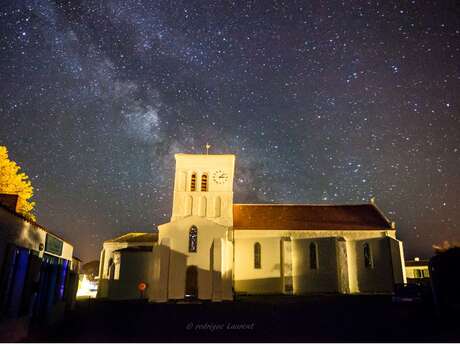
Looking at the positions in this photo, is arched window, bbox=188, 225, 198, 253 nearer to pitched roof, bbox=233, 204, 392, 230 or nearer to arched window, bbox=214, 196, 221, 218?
arched window, bbox=214, 196, 221, 218

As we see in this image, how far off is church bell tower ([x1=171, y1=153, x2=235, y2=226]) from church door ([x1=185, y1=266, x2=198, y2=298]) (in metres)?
6.58

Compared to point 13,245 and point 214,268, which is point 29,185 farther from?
point 13,245

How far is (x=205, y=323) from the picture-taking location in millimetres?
14242

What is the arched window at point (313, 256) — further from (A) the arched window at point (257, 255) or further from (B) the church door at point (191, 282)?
(B) the church door at point (191, 282)

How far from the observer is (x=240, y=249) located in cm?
3359

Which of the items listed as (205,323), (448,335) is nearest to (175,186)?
(205,323)

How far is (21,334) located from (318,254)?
27.1m

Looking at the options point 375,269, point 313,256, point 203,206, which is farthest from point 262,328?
point 375,269

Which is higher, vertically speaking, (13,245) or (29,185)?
(29,185)

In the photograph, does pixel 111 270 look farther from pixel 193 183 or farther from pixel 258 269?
pixel 258 269

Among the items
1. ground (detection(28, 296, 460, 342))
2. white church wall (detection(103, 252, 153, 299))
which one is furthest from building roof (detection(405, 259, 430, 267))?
white church wall (detection(103, 252, 153, 299))

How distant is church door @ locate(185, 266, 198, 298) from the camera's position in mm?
28312

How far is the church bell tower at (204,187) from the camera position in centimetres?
3447

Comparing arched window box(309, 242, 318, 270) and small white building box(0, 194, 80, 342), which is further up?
arched window box(309, 242, 318, 270)
